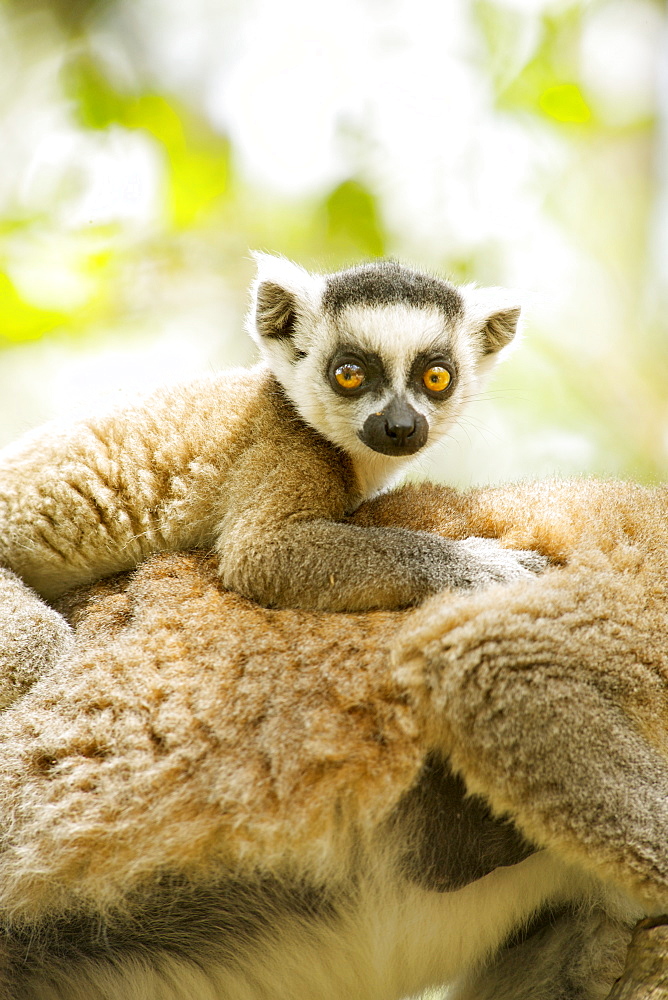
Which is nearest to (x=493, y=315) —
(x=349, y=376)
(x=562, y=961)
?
(x=349, y=376)

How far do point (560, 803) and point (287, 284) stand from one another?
2773 mm

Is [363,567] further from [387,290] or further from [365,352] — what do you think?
[387,290]

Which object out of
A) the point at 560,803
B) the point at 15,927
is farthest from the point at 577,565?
the point at 15,927

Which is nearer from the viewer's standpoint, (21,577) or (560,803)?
(560,803)

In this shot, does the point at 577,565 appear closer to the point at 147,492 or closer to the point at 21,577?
the point at 147,492

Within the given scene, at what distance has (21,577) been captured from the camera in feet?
11.6

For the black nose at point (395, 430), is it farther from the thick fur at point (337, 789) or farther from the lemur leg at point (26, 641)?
the lemur leg at point (26, 641)

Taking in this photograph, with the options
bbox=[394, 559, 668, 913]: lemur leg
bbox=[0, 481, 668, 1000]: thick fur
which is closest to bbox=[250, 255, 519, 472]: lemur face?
bbox=[0, 481, 668, 1000]: thick fur

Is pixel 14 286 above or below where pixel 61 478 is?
above

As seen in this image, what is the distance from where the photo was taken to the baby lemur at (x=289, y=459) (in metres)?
3.18

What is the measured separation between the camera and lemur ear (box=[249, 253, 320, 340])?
14.2 feet

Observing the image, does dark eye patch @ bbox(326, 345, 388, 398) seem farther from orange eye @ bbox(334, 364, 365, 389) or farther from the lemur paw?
the lemur paw

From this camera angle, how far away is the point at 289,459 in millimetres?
3830

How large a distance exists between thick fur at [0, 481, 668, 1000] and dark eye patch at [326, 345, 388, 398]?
1309mm
